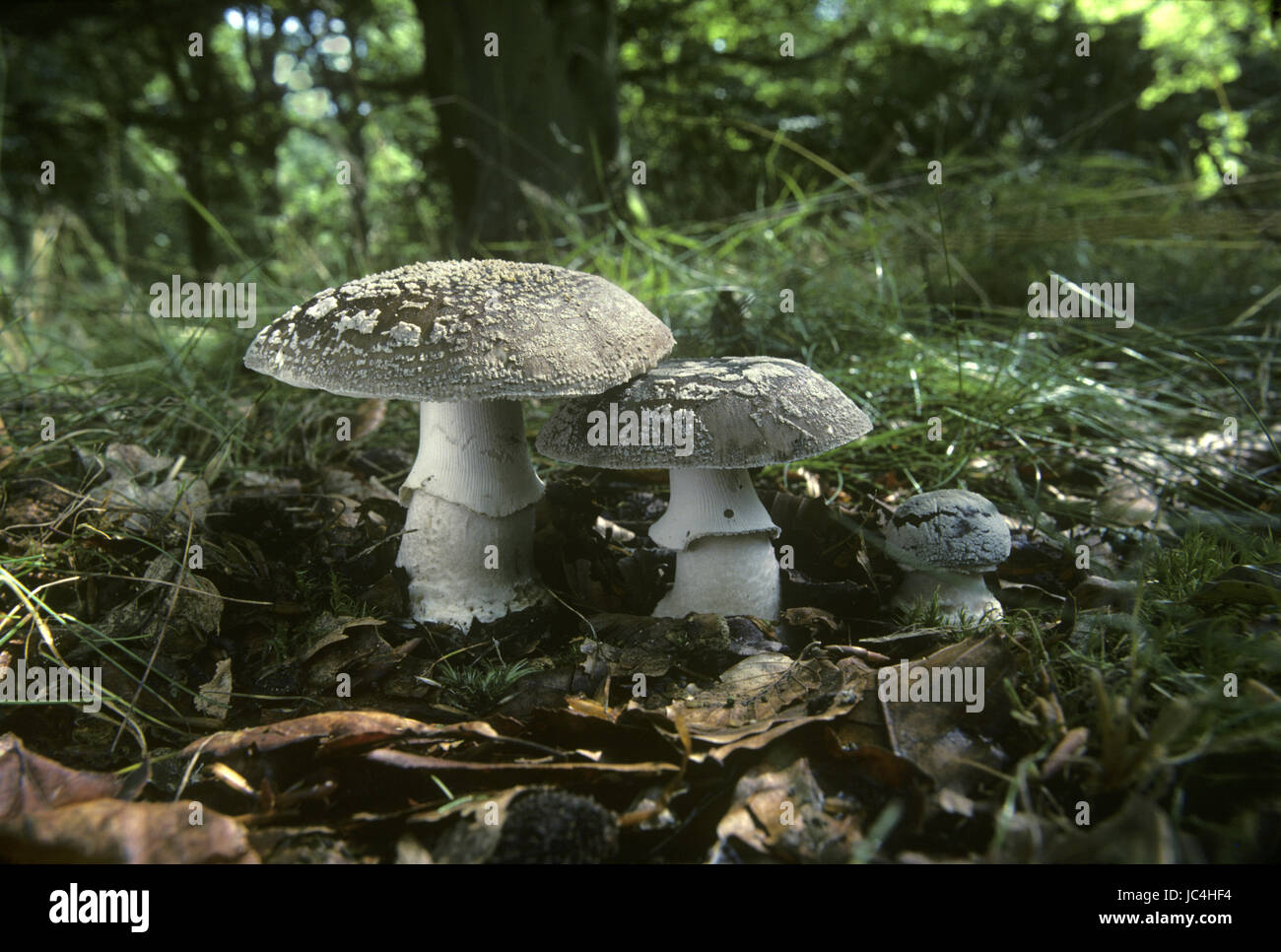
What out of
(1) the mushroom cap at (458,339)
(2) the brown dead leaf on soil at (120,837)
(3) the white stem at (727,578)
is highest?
(1) the mushroom cap at (458,339)

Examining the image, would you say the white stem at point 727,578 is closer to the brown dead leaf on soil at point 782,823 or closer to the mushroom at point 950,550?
the mushroom at point 950,550

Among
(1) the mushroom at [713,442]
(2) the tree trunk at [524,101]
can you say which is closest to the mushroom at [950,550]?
(1) the mushroom at [713,442]

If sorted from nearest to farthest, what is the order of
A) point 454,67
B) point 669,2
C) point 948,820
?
point 948,820
point 454,67
point 669,2

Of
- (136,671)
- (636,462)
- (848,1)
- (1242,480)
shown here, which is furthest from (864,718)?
(848,1)
